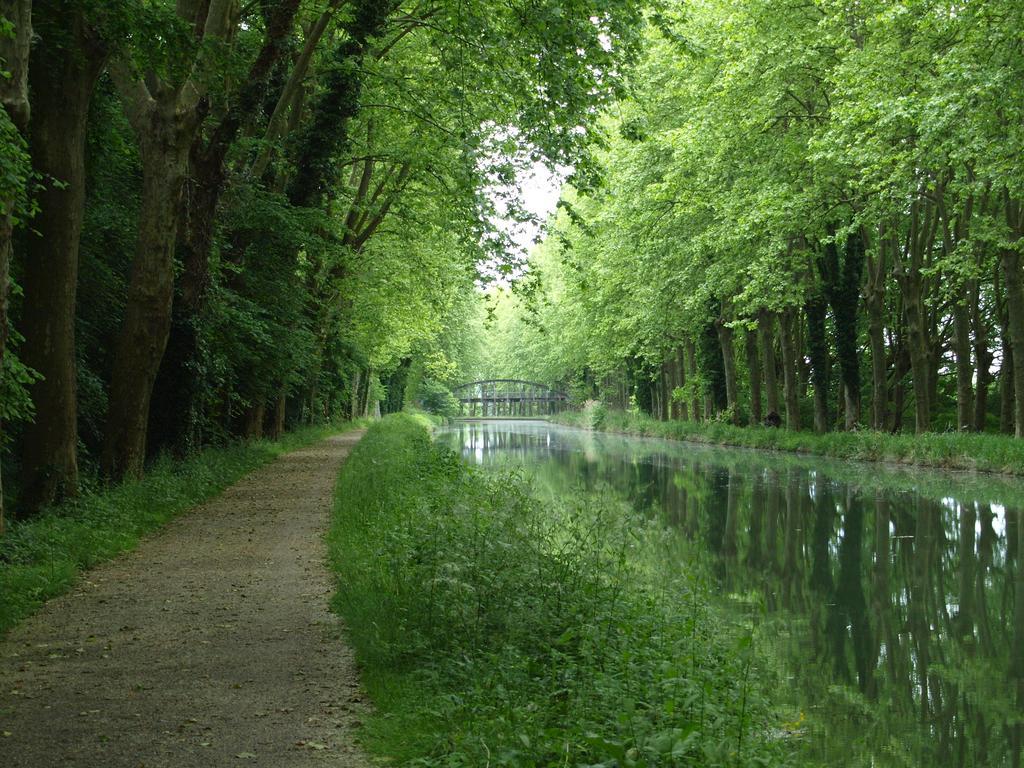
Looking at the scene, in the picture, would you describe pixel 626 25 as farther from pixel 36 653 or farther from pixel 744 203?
pixel 744 203

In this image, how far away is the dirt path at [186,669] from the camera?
4703mm

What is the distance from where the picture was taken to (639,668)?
5750mm

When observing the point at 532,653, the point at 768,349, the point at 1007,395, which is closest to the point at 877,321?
the point at 1007,395

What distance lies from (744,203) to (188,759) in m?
21.1

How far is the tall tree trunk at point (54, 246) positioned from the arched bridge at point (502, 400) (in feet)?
331

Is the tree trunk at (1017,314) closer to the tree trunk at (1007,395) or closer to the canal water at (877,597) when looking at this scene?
the canal water at (877,597)

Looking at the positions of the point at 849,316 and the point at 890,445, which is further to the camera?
the point at 849,316

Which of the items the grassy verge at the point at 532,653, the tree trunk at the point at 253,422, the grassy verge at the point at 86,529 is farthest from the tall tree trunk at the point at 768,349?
the grassy verge at the point at 532,653

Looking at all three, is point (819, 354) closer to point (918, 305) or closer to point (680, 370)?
point (918, 305)

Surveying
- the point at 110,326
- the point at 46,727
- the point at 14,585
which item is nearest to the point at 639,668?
the point at 46,727

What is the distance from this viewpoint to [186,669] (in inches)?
236

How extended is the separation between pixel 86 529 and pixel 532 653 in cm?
600

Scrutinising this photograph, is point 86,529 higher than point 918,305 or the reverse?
the reverse

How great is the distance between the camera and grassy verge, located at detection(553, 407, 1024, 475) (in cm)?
2050
